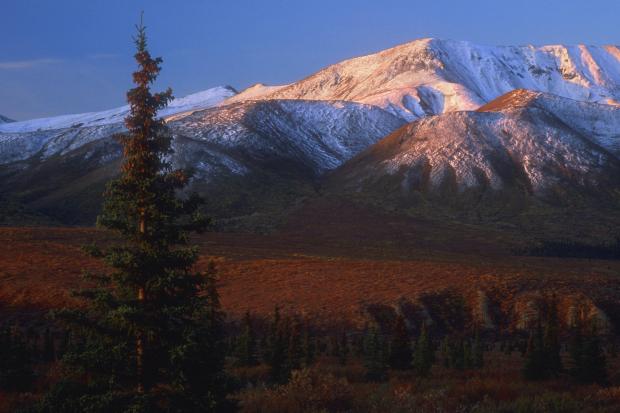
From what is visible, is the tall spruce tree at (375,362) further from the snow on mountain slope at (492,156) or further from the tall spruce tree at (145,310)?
the snow on mountain slope at (492,156)

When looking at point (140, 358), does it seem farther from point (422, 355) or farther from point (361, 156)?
point (361, 156)

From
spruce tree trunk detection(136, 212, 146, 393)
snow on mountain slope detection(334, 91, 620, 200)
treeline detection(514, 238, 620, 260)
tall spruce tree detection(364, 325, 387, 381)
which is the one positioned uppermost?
snow on mountain slope detection(334, 91, 620, 200)

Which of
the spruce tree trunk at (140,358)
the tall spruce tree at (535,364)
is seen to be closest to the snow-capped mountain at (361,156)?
the tall spruce tree at (535,364)

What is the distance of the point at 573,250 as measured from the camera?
9388 cm

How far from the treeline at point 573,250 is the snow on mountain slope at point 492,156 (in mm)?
29478

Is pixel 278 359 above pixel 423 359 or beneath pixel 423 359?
above

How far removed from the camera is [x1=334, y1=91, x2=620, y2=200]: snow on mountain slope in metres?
131

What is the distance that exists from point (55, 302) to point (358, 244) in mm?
49684

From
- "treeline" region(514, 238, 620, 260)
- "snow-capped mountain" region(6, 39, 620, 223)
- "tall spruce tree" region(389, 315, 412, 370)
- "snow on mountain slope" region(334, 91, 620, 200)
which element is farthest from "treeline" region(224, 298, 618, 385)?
"snow on mountain slope" region(334, 91, 620, 200)

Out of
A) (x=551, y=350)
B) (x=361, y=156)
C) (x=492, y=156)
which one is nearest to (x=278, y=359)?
(x=551, y=350)

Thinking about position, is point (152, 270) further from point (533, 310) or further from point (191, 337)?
point (533, 310)

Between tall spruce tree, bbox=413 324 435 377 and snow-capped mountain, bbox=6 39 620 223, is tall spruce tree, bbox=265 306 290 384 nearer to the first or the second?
tall spruce tree, bbox=413 324 435 377

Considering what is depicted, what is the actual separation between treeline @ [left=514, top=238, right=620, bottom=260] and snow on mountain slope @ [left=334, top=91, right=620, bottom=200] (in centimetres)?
2948

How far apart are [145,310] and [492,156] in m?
134
